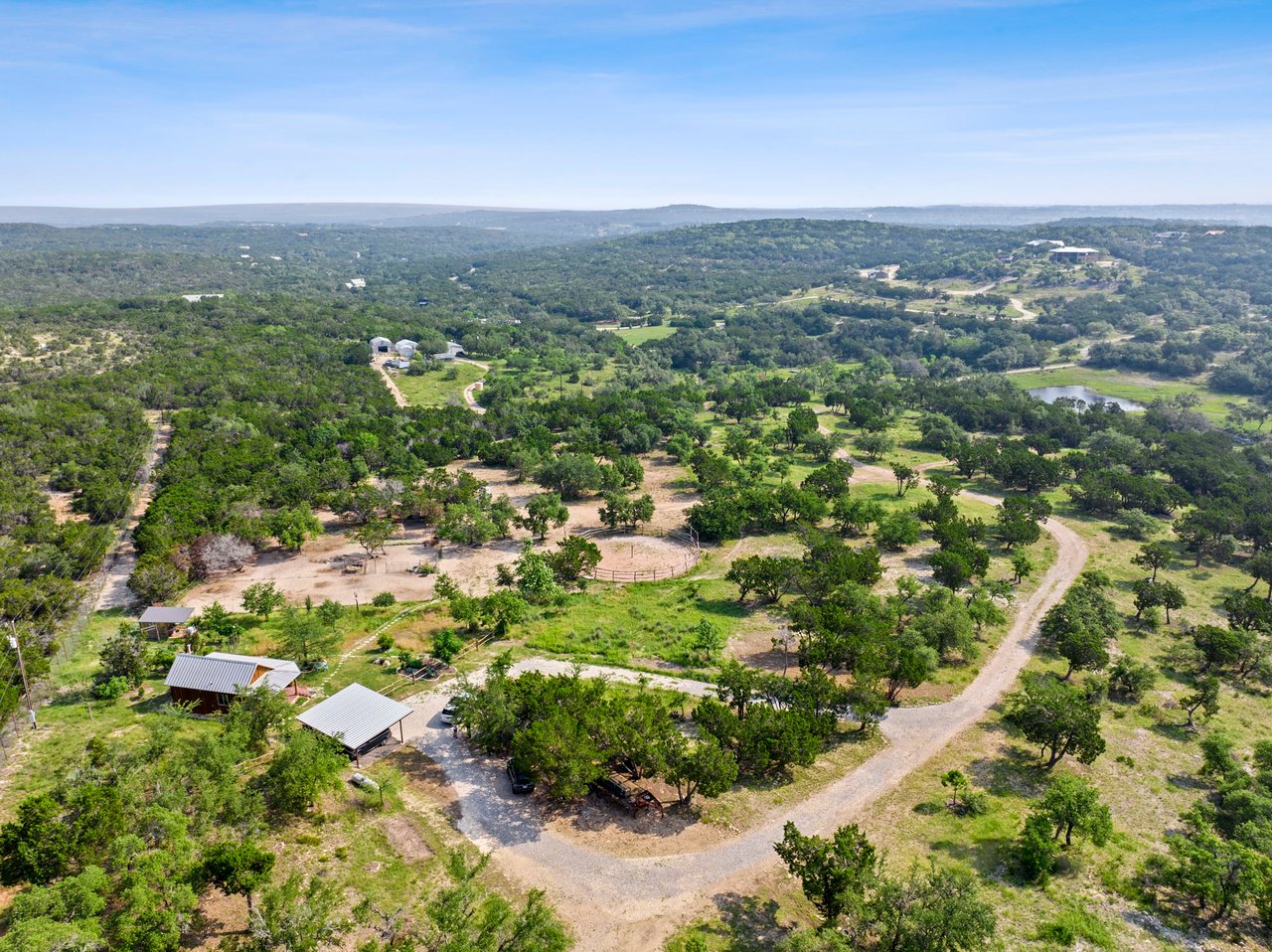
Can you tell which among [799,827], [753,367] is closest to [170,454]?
[799,827]

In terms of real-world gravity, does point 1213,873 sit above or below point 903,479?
below

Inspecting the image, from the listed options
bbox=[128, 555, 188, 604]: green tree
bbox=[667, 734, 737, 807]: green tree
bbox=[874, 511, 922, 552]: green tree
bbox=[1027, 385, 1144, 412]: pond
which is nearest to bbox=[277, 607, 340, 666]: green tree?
bbox=[128, 555, 188, 604]: green tree

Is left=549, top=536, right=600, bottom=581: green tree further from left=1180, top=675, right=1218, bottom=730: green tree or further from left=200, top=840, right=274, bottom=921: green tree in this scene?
left=1180, top=675, right=1218, bottom=730: green tree

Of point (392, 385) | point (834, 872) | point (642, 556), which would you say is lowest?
point (642, 556)

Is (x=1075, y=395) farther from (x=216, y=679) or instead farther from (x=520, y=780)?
(x=216, y=679)

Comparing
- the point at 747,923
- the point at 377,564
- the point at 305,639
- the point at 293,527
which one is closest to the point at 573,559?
the point at 377,564

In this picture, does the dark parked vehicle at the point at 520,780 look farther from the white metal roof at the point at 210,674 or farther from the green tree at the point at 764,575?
the green tree at the point at 764,575
